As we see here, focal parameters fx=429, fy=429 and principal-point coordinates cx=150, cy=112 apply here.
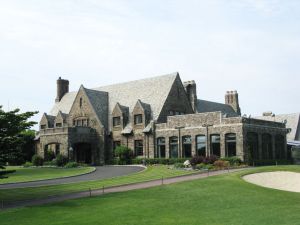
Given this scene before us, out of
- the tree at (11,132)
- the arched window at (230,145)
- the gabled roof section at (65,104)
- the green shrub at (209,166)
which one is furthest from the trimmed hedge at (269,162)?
the gabled roof section at (65,104)

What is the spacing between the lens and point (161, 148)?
52.3 meters

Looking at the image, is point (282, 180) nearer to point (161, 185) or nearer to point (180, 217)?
point (161, 185)

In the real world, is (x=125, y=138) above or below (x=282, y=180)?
above

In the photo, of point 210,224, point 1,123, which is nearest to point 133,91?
point 1,123

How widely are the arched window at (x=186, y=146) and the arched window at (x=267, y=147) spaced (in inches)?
322

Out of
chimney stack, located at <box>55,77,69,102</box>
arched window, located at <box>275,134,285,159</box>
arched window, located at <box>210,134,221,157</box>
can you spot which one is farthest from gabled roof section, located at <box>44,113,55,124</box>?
arched window, located at <box>275,134,285,159</box>

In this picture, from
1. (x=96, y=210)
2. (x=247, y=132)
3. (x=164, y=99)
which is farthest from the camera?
(x=164, y=99)

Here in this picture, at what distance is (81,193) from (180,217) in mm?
9667

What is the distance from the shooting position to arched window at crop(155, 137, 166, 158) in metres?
51.9

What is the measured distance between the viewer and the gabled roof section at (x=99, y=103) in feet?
196

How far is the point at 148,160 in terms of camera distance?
51.2 m

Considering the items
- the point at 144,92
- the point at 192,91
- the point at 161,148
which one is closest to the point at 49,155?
the point at 144,92

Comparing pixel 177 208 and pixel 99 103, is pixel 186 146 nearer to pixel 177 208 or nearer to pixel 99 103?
pixel 99 103

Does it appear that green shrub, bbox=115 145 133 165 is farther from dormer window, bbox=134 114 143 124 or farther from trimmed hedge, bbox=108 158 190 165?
dormer window, bbox=134 114 143 124
